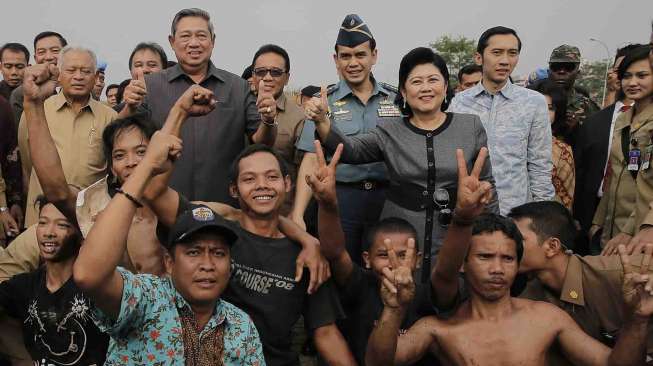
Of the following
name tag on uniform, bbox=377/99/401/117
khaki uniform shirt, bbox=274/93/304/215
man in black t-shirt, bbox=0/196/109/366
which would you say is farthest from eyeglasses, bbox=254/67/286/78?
man in black t-shirt, bbox=0/196/109/366

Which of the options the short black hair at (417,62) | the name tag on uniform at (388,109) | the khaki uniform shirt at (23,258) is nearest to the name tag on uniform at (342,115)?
the name tag on uniform at (388,109)

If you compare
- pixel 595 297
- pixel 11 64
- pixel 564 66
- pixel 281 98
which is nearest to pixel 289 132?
pixel 281 98

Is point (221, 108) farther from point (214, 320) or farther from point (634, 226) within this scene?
point (634, 226)

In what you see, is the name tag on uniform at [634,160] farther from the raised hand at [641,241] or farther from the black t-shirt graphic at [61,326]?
the black t-shirt graphic at [61,326]

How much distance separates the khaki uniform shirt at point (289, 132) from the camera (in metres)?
6.09

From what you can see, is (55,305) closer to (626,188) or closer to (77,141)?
Result: (77,141)

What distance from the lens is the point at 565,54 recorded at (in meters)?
7.74

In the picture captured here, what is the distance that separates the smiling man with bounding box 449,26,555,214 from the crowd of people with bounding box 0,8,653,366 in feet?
0.05

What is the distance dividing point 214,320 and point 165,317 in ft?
0.84

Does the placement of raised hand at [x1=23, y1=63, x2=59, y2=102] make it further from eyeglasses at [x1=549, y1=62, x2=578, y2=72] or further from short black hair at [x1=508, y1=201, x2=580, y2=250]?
eyeglasses at [x1=549, y1=62, x2=578, y2=72]

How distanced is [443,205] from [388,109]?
46.3 inches

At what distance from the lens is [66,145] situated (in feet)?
18.4

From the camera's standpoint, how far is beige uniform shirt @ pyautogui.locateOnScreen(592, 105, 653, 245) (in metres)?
5.13

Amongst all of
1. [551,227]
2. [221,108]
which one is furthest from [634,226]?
[221,108]
